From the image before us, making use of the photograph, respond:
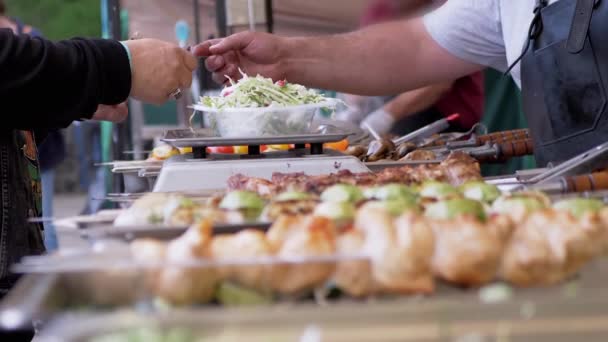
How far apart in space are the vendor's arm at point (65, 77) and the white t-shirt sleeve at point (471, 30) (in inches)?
62.0

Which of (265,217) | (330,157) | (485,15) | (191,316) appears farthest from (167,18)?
(191,316)

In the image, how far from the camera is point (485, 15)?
11.6ft

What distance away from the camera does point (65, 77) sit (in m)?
2.34

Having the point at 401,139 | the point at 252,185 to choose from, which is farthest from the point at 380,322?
the point at 401,139

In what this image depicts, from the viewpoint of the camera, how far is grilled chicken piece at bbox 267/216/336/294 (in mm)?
1354

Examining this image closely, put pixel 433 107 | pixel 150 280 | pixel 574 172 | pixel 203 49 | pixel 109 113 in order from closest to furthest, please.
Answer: pixel 150 280 < pixel 574 172 < pixel 109 113 < pixel 203 49 < pixel 433 107

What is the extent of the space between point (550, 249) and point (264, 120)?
1666mm

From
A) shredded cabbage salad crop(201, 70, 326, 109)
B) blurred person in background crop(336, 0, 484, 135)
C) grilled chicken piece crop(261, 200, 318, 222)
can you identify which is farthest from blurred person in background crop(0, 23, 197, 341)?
blurred person in background crop(336, 0, 484, 135)

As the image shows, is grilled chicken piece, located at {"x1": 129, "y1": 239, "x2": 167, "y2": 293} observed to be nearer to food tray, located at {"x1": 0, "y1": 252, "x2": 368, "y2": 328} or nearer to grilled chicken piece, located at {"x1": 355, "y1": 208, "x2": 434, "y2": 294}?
food tray, located at {"x1": 0, "y1": 252, "x2": 368, "y2": 328}

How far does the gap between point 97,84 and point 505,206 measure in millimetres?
1300

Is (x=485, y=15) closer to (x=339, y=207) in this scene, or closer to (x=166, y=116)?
(x=339, y=207)

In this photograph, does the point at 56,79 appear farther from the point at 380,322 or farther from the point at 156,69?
the point at 380,322

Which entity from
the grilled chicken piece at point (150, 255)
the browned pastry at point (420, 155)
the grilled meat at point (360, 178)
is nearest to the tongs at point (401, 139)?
the browned pastry at point (420, 155)

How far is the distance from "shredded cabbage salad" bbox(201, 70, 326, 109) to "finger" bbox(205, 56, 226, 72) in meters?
0.27
